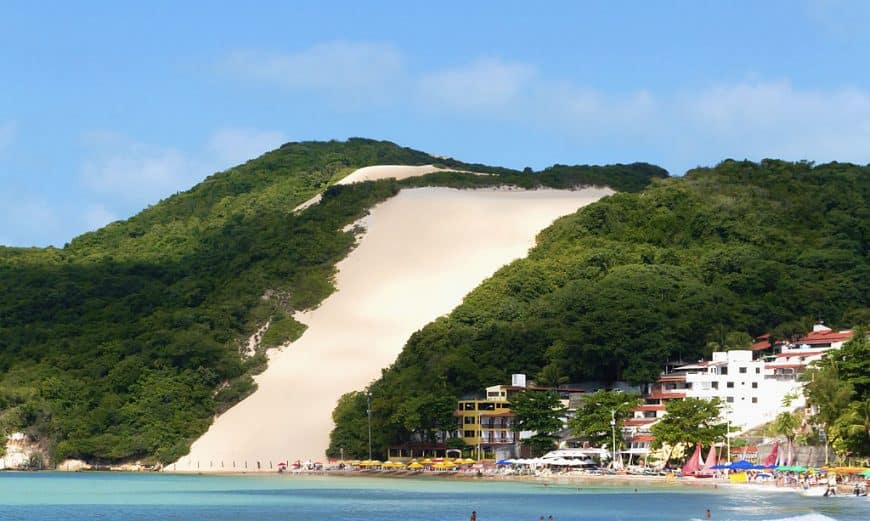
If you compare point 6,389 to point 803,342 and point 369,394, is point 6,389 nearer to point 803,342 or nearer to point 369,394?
point 369,394

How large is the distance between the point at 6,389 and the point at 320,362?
22.8 m

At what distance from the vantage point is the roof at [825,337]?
276 feet

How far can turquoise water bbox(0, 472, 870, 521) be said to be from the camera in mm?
51000

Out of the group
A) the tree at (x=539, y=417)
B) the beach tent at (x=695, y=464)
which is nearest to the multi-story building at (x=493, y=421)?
the tree at (x=539, y=417)

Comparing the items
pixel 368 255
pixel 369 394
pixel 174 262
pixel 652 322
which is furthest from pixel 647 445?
pixel 174 262

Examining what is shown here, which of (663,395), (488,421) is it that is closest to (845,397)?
(663,395)

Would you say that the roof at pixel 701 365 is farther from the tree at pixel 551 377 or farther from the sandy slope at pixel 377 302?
the sandy slope at pixel 377 302

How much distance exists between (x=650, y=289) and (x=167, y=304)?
4366cm

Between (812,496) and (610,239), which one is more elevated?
(610,239)

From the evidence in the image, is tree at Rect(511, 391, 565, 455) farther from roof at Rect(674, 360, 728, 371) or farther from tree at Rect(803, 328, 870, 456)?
tree at Rect(803, 328, 870, 456)

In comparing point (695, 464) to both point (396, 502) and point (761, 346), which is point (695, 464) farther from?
point (761, 346)

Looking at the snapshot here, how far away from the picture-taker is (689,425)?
71.2 m

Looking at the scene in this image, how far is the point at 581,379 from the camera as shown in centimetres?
8800

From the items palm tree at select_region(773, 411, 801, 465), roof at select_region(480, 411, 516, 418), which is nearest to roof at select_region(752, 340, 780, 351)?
roof at select_region(480, 411, 516, 418)
